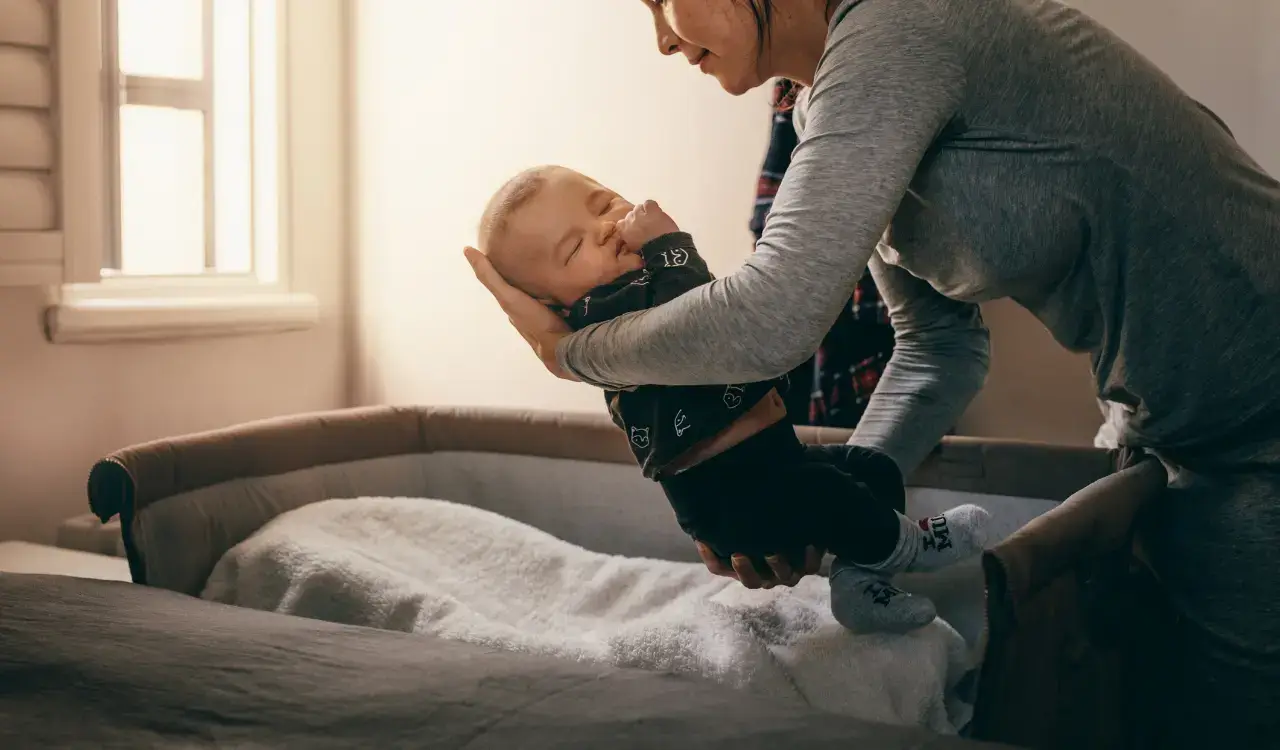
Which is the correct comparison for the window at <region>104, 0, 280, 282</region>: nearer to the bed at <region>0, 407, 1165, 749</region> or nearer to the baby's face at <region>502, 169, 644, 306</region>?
the bed at <region>0, 407, 1165, 749</region>

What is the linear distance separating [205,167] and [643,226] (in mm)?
1720

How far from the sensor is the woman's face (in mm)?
1058

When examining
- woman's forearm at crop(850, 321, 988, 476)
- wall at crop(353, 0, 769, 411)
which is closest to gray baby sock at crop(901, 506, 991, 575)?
woman's forearm at crop(850, 321, 988, 476)

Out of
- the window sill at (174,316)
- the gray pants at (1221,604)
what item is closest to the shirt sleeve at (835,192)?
the gray pants at (1221,604)

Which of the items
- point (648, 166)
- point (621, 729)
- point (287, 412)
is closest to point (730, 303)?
point (621, 729)

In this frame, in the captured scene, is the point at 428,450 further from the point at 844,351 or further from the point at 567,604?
the point at 844,351

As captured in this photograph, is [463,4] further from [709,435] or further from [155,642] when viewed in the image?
[155,642]

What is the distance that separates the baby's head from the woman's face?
0.74ft

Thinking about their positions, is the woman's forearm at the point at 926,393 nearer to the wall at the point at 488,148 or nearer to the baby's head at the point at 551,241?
the baby's head at the point at 551,241

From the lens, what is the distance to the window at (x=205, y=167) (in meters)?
2.42

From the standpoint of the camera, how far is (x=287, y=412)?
263 centimetres

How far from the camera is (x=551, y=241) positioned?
125 centimetres

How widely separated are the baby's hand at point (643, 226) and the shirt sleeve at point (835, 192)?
13.0 inches

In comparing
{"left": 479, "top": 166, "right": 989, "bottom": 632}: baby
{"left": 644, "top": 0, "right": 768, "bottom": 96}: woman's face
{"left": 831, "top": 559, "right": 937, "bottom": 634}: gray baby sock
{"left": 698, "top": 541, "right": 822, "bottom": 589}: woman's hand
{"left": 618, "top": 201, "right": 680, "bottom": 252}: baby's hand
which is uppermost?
{"left": 644, "top": 0, "right": 768, "bottom": 96}: woman's face
